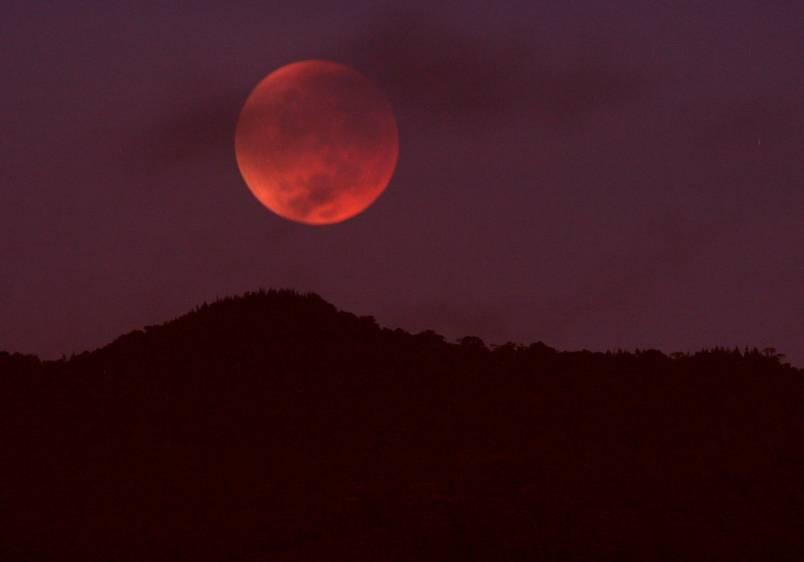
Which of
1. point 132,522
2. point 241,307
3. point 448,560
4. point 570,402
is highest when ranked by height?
point 241,307

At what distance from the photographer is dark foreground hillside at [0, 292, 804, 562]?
2620 centimetres

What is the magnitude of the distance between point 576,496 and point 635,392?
11039 millimetres

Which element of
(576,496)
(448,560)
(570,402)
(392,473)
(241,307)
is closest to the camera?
(448,560)

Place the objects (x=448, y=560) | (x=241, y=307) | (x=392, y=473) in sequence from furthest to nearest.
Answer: (x=241, y=307) < (x=392, y=473) < (x=448, y=560)

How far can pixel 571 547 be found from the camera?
24859mm

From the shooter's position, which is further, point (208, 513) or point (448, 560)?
point (208, 513)

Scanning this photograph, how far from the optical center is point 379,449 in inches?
1389

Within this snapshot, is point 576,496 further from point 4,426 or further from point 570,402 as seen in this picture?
point 4,426

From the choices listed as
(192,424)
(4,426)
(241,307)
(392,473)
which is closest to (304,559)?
(392,473)

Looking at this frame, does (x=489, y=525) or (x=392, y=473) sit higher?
(x=392, y=473)

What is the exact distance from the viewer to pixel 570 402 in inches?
1500

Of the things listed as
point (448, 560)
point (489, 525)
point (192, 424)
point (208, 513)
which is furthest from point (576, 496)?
point (192, 424)

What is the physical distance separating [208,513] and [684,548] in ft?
40.8

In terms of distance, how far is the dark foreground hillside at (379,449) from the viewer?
26203 mm
